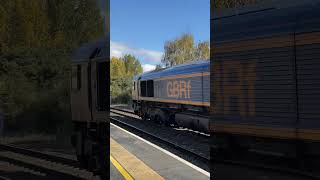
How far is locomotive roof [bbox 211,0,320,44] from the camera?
1.60 metres

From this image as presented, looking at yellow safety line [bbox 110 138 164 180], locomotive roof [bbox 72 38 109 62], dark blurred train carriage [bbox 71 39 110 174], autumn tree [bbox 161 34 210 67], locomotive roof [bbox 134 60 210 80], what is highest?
autumn tree [bbox 161 34 210 67]

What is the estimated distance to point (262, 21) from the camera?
1745mm

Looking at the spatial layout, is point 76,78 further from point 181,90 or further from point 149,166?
point 181,90

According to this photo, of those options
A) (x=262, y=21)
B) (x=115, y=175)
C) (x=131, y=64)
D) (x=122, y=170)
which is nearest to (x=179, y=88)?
(x=122, y=170)

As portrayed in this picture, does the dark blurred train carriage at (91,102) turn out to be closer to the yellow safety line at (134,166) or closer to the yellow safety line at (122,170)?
the yellow safety line at (134,166)

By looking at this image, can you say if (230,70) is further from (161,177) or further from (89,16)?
(161,177)

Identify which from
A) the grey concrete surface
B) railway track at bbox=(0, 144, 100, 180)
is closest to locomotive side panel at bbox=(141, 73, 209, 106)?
the grey concrete surface

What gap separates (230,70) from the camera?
6.04 feet

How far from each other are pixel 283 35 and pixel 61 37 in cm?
171

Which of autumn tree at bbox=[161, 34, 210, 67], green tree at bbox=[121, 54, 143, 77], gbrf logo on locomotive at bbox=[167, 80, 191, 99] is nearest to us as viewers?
gbrf logo on locomotive at bbox=[167, 80, 191, 99]

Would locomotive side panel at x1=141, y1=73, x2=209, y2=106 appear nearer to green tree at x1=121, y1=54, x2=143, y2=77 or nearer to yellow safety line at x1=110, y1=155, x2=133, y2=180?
yellow safety line at x1=110, y1=155, x2=133, y2=180

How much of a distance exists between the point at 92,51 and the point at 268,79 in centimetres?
144

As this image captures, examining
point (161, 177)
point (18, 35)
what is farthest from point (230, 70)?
point (161, 177)

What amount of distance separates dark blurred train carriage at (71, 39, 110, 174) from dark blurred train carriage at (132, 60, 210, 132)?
953 centimetres
